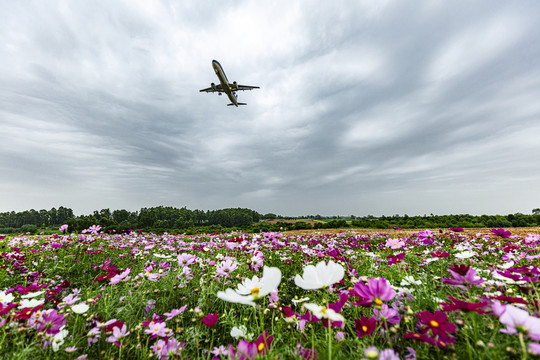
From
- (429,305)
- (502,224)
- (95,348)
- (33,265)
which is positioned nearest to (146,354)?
(95,348)

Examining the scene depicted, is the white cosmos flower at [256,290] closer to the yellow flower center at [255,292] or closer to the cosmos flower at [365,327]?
the yellow flower center at [255,292]

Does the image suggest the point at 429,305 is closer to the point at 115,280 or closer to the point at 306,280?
the point at 306,280

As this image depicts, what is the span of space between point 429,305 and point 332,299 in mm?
818

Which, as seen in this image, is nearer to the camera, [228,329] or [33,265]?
[228,329]

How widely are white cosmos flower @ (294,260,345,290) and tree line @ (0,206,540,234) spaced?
11.6 metres

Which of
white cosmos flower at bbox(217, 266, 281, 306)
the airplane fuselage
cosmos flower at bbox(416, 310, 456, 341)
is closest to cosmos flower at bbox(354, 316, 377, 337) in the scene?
cosmos flower at bbox(416, 310, 456, 341)

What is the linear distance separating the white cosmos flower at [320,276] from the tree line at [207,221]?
38.0ft

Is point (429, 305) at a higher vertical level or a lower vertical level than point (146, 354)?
higher

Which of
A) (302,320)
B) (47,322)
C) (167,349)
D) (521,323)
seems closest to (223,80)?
(47,322)

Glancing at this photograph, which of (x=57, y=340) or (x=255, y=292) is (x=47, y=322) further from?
(x=255, y=292)

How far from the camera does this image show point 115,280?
1582mm

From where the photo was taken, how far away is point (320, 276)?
93cm

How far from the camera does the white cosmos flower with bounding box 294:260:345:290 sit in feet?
Result: 2.91

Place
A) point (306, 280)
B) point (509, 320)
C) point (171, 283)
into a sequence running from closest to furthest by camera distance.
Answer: point (509, 320)
point (306, 280)
point (171, 283)
